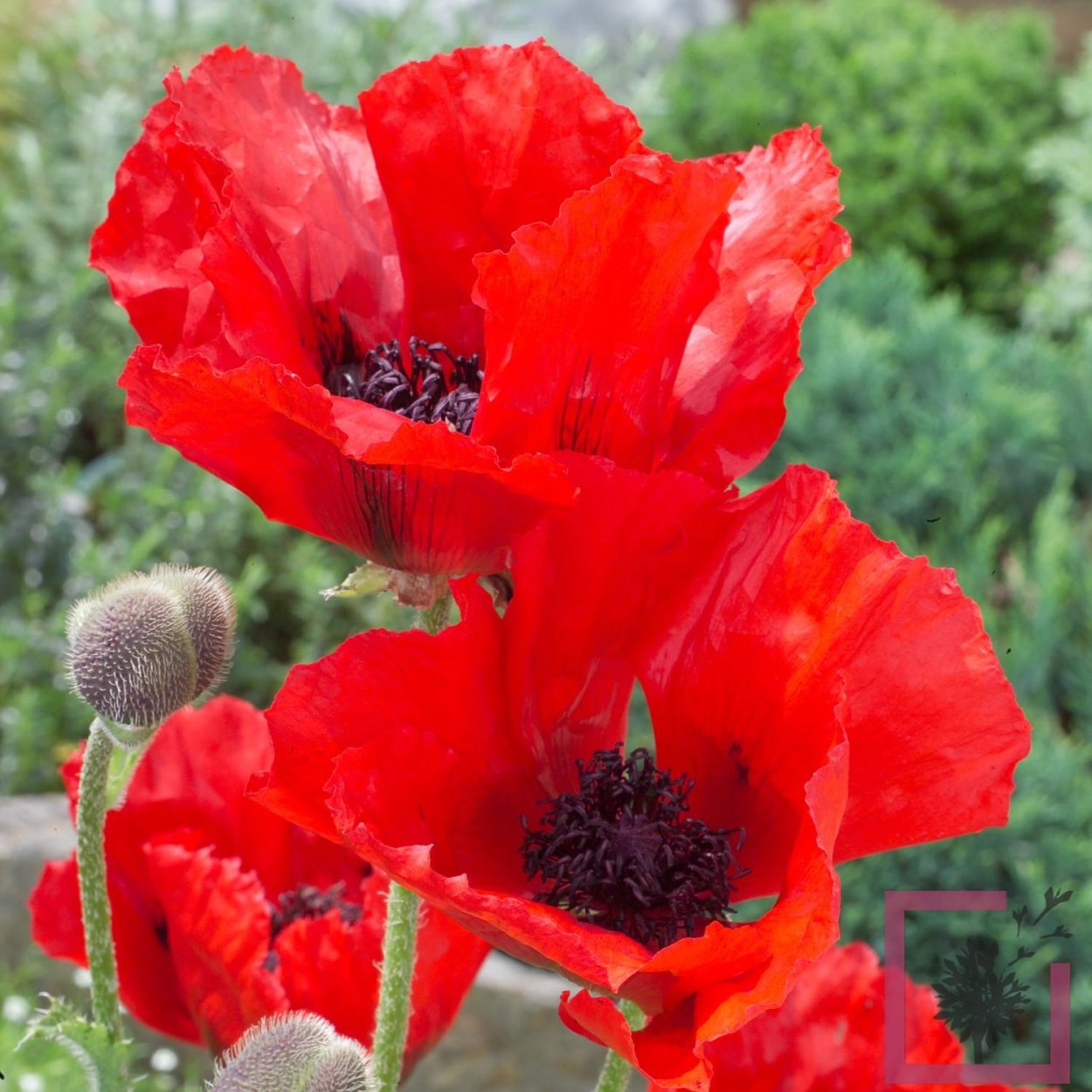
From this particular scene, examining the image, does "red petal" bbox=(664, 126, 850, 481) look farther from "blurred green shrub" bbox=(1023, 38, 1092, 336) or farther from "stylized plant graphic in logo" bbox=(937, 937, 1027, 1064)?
"blurred green shrub" bbox=(1023, 38, 1092, 336)

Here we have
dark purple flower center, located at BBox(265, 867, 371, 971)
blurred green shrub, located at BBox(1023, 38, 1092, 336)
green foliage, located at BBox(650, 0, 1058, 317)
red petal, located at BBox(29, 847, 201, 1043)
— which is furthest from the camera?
green foliage, located at BBox(650, 0, 1058, 317)

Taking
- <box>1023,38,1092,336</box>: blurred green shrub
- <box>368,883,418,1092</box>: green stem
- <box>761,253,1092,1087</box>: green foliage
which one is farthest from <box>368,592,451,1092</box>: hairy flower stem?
<box>1023,38,1092,336</box>: blurred green shrub

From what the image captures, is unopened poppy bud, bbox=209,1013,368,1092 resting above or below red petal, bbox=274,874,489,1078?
below

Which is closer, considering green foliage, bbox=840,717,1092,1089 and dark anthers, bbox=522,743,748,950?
dark anthers, bbox=522,743,748,950

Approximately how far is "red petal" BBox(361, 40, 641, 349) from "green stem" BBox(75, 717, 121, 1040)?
0.22m

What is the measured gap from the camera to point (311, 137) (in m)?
0.56

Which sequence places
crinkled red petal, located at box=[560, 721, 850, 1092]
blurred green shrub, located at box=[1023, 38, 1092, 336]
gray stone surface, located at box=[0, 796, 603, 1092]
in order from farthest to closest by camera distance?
1. blurred green shrub, located at box=[1023, 38, 1092, 336]
2. gray stone surface, located at box=[0, 796, 603, 1092]
3. crinkled red petal, located at box=[560, 721, 850, 1092]

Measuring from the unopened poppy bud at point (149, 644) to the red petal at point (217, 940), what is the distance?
15cm

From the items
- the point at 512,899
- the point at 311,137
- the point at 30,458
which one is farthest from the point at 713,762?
the point at 30,458

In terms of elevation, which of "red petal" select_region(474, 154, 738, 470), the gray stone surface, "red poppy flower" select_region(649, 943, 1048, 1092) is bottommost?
"red poppy flower" select_region(649, 943, 1048, 1092)

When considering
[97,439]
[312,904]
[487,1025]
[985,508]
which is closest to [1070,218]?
[985,508]

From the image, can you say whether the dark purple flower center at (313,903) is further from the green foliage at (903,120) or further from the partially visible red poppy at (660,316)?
the green foliage at (903,120)

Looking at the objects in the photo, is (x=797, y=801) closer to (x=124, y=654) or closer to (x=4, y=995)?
(x=124, y=654)

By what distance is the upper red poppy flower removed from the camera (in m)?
0.45
